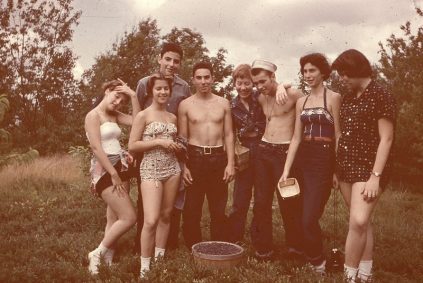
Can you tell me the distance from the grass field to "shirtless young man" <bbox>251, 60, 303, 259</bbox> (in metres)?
0.33

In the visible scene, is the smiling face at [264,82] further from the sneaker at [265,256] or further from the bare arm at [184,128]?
the sneaker at [265,256]

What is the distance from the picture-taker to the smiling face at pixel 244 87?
581cm

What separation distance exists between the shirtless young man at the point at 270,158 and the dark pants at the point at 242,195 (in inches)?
6.2

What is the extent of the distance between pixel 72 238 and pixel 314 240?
145 inches

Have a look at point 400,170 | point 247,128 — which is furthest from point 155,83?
point 400,170

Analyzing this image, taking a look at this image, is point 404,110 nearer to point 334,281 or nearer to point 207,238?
point 207,238

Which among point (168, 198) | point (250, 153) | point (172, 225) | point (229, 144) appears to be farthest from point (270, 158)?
point (172, 225)

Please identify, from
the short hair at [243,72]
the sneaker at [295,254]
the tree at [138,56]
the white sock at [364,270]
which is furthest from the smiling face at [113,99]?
the tree at [138,56]

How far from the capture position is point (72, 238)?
22.9 feet

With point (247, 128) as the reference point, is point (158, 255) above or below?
below

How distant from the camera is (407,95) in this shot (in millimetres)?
13703

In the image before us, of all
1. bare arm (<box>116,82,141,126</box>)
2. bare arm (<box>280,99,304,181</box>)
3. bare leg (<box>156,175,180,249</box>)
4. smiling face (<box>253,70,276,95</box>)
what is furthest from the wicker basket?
smiling face (<box>253,70,276,95</box>)

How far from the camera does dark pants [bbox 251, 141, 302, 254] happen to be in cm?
552

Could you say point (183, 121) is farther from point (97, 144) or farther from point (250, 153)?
point (97, 144)
